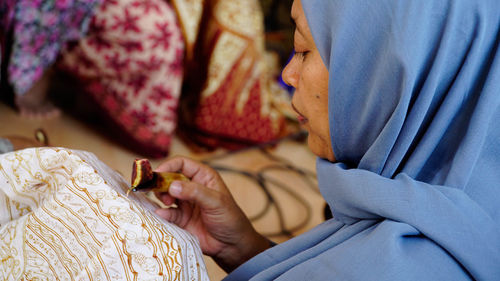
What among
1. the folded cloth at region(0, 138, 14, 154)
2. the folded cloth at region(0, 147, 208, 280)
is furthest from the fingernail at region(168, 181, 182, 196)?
the folded cloth at region(0, 138, 14, 154)

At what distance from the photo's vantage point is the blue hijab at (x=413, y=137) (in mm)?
635

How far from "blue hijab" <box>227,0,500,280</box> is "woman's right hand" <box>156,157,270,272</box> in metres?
0.21

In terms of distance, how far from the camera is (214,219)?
3.18 feet

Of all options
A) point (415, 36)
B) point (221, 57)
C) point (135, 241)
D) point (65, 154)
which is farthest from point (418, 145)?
point (221, 57)

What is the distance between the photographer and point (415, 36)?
663mm

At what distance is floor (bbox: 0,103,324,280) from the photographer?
1822 mm

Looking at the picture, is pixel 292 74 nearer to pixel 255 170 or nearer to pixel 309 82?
pixel 309 82

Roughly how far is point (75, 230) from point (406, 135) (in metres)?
0.51

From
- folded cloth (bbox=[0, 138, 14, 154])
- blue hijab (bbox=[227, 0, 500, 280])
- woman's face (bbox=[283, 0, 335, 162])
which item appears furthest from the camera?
folded cloth (bbox=[0, 138, 14, 154])

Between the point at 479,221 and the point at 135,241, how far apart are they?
470 mm

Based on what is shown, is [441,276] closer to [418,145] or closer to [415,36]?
[418,145]

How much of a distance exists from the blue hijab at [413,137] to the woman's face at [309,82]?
4 cm

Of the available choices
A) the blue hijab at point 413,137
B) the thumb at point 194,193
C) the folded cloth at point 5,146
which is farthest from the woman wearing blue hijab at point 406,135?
the folded cloth at point 5,146

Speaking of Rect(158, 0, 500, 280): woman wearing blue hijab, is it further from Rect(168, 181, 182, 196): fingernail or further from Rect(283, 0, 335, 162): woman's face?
Rect(168, 181, 182, 196): fingernail
